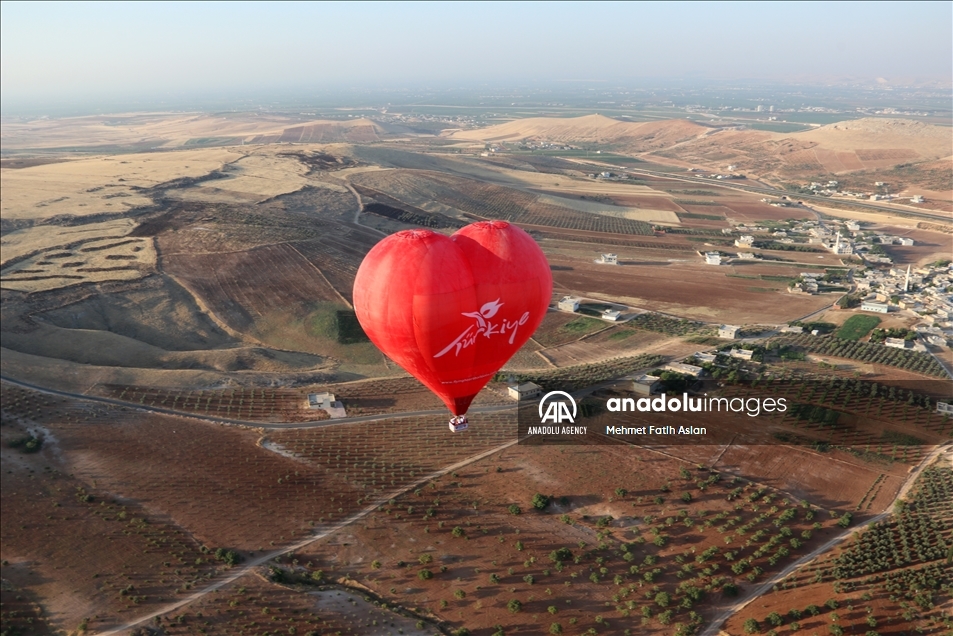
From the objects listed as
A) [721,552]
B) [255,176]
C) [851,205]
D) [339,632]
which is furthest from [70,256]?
[851,205]

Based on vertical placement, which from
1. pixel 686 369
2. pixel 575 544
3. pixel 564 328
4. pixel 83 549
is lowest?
pixel 575 544

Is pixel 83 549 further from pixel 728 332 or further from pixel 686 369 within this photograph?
pixel 728 332

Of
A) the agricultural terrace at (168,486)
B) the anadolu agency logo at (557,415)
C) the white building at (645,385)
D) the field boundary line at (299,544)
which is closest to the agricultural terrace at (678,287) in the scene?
the white building at (645,385)

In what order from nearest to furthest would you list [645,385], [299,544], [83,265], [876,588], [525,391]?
1. [876,588]
2. [299,544]
3. [525,391]
4. [645,385]
5. [83,265]

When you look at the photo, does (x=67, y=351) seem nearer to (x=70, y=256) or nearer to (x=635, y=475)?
(x=70, y=256)

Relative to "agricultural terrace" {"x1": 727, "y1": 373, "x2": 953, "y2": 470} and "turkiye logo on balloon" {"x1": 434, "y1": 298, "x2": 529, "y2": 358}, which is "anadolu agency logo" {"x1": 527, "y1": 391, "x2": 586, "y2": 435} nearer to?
"agricultural terrace" {"x1": 727, "y1": 373, "x2": 953, "y2": 470}

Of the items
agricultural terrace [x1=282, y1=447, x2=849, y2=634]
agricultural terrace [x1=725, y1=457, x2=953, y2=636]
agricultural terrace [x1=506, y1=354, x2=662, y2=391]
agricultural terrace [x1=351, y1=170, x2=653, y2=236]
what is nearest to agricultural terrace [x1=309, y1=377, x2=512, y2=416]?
agricultural terrace [x1=506, y1=354, x2=662, y2=391]

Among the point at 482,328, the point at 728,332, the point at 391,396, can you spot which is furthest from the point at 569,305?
the point at 482,328
